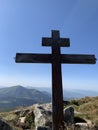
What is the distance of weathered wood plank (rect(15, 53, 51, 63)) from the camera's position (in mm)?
9844

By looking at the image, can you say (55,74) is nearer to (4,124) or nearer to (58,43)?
(58,43)

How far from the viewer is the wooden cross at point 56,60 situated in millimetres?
9430

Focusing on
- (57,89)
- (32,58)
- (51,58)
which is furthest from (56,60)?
(57,89)

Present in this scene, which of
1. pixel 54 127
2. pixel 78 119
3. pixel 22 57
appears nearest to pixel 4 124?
pixel 54 127

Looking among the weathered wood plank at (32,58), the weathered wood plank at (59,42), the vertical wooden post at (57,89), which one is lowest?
the vertical wooden post at (57,89)

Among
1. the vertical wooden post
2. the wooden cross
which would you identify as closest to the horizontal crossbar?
the wooden cross

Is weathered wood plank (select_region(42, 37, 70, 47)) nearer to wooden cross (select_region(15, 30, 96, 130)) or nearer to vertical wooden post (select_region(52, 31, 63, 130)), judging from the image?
wooden cross (select_region(15, 30, 96, 130))

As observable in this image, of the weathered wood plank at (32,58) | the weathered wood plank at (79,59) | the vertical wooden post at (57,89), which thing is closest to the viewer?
the vertical wooden post at (57,89)

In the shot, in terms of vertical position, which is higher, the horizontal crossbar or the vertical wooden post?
the horizontal crossbar

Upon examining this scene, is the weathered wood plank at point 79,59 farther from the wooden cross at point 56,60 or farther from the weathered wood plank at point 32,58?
the weathered wood plank at point 32,58

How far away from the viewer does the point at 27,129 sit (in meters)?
13.4

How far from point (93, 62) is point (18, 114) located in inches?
382

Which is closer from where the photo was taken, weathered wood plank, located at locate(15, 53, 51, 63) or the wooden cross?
the wooden cross

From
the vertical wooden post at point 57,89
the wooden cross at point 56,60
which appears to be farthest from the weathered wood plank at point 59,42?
the vertical wooden post at point 57,89
